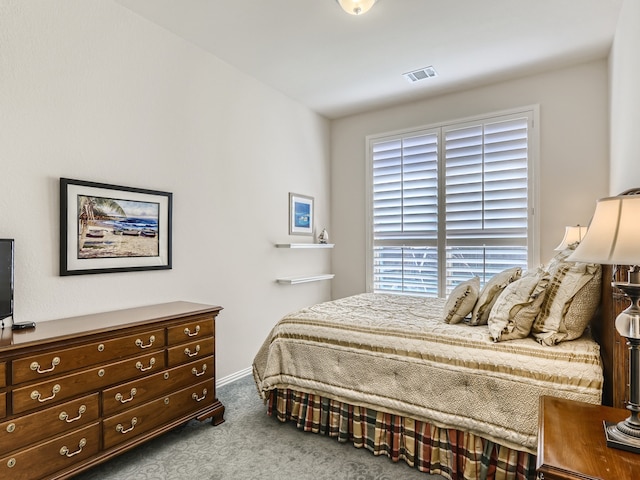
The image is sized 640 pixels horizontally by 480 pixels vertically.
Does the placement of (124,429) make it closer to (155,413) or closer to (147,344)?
(155,413)

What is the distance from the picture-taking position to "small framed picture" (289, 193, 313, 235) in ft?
13.9

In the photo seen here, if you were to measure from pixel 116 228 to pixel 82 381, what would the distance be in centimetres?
104

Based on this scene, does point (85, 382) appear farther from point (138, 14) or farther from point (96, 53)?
point (138, 14)

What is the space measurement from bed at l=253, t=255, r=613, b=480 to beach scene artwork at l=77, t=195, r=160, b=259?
1.16m

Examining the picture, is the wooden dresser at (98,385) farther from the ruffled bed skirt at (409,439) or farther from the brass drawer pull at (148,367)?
the ruffled bed skirt at (409,439)

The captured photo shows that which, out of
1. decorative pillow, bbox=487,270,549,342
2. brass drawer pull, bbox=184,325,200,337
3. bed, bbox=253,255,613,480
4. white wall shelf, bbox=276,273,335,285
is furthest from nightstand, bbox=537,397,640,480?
white wall shelf, bbox=276,273,335,285

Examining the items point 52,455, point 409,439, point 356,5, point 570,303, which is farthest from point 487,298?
point 52,455

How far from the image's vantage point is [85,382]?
1912mm

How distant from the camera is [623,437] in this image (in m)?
1.16

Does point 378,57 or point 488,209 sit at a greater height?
point 378,57

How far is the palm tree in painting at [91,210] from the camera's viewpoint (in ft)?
7.72

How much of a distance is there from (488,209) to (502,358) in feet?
7.60

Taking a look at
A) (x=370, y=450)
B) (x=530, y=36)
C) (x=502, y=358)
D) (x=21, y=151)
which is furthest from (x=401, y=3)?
(x=370, y=450)

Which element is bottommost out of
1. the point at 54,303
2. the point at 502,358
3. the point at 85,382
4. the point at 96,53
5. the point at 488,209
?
the point at 85,382
